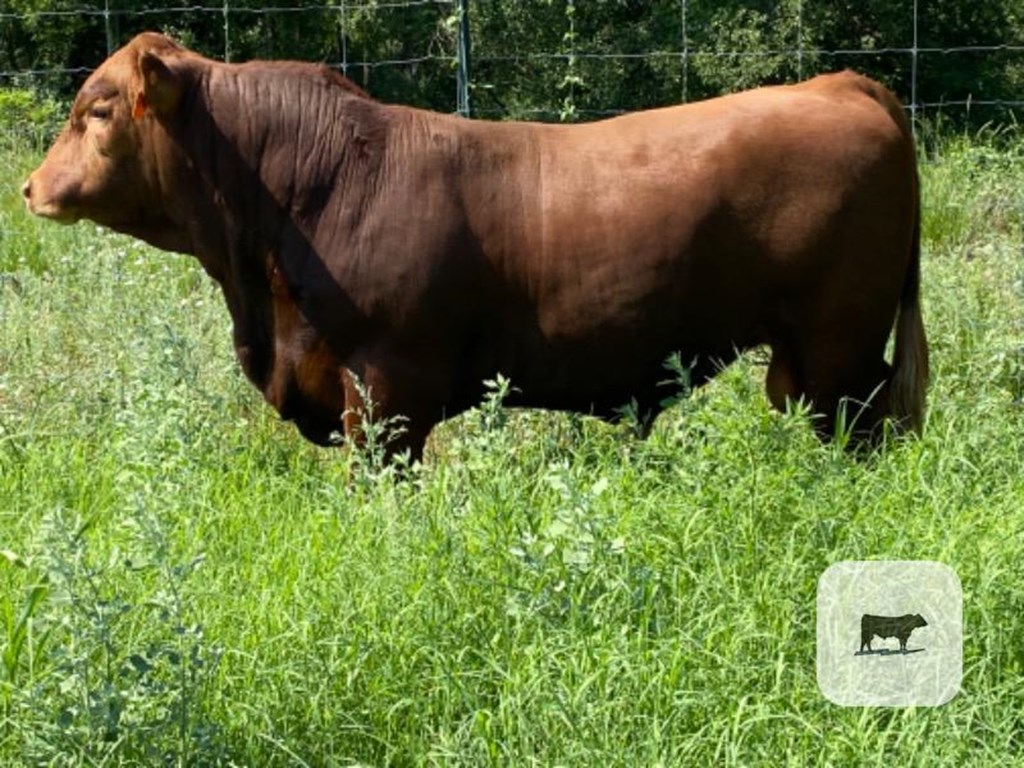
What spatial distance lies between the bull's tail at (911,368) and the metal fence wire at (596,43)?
632 inches

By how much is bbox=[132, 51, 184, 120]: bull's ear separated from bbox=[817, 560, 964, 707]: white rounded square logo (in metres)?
2.72

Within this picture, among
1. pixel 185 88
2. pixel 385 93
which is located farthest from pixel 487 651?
pixel 385 93

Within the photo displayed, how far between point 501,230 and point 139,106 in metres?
1.22

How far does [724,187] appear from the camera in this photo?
556cm

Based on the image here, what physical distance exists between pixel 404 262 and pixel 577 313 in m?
0.58

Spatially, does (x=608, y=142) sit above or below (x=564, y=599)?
above

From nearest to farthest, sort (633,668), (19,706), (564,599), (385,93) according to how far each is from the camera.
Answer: (19,706) < (633,668) < (564,599) < (385,93)

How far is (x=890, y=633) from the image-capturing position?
3840 millimetres

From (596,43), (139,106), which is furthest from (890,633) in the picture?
(596,43)

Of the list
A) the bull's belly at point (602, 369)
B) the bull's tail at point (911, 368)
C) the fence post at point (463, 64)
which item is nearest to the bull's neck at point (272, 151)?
the bull's belly at point (602, 369)

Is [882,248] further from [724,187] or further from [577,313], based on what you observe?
[577,313]

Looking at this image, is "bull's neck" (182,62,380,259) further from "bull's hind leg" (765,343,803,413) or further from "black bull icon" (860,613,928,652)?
"black bull icon" (860,613,928,652)

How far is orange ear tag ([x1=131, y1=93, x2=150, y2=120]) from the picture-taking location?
18.4 feet

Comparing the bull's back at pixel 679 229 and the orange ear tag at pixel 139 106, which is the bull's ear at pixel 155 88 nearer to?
the orange ear tag at pixel 139 106
